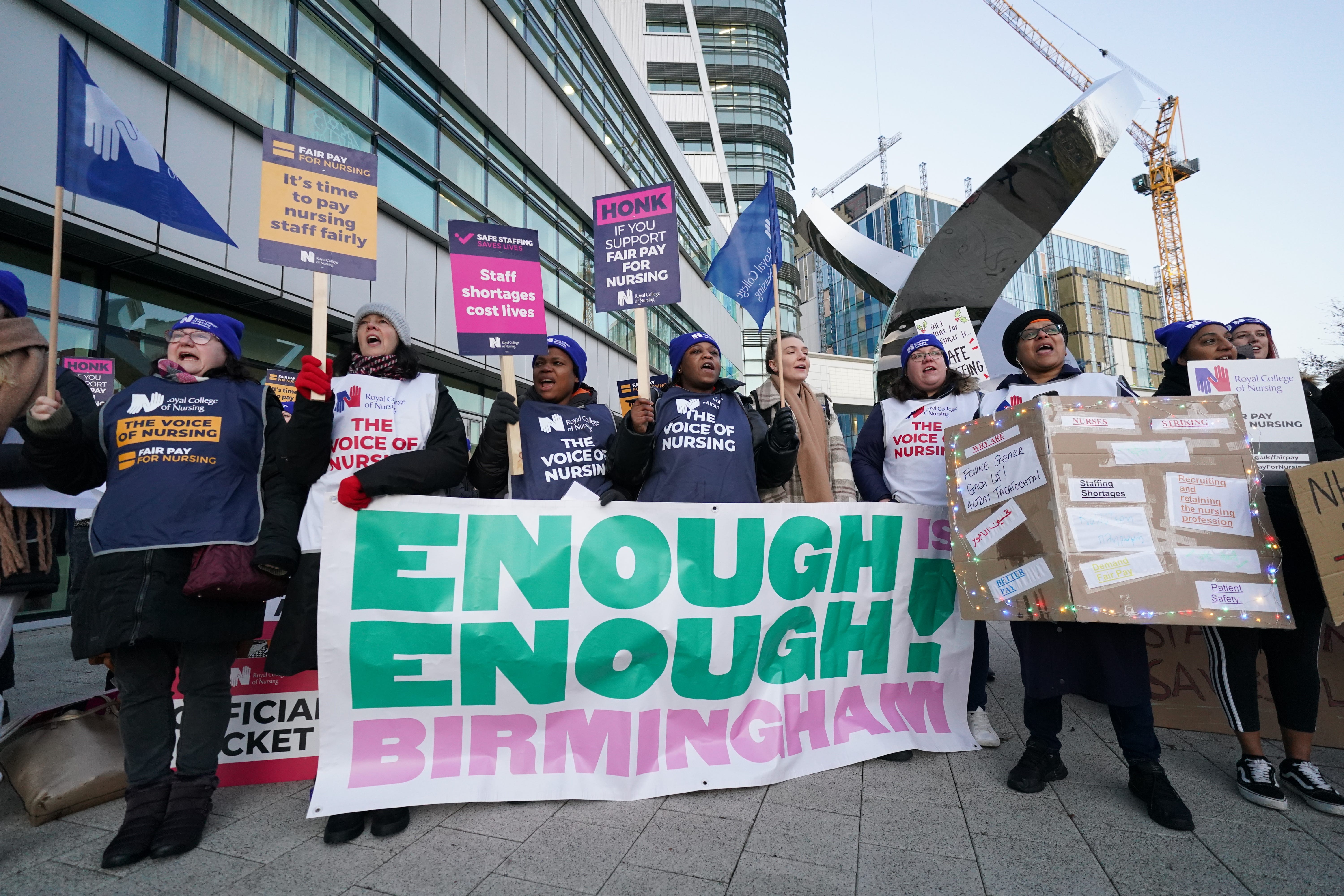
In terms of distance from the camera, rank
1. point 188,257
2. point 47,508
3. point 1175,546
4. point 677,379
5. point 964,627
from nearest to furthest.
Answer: point 1175,546, point 47,508, point 964,627, point 677,379, point 188,257

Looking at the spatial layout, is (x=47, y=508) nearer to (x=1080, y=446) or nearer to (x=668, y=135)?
(x=1080, y=446)

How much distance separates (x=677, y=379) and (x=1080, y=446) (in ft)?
6.17

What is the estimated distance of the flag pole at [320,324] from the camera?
8.22ft

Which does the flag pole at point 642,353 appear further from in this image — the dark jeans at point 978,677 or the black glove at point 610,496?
the dark jeans at point 978,677

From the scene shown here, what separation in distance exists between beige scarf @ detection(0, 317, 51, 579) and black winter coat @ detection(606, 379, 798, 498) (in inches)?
85.3

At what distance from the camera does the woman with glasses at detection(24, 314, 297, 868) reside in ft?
7.57

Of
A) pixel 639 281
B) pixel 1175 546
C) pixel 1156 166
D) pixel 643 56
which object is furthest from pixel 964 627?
pixel 1156 166

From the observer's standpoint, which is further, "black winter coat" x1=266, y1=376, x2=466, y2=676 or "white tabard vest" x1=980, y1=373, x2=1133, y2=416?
"white tabard vest" x1=980, y1=373, x2=1133, y2=416

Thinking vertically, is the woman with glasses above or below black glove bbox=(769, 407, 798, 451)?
below

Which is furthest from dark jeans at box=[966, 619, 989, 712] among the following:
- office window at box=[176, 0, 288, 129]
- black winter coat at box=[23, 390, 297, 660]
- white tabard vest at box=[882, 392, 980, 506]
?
office window at box=[176, 0, 288, 129]

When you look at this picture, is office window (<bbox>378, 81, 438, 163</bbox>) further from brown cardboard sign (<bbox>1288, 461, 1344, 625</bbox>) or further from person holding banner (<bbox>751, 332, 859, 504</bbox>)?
brown cardboard sign (<bbox>1288, 461, 1344, 625</bbox>)

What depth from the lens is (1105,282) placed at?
6050 cm

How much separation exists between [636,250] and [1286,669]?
3417 millimetres

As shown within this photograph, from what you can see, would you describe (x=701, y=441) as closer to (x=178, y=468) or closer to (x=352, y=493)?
(x=352, y=493)
